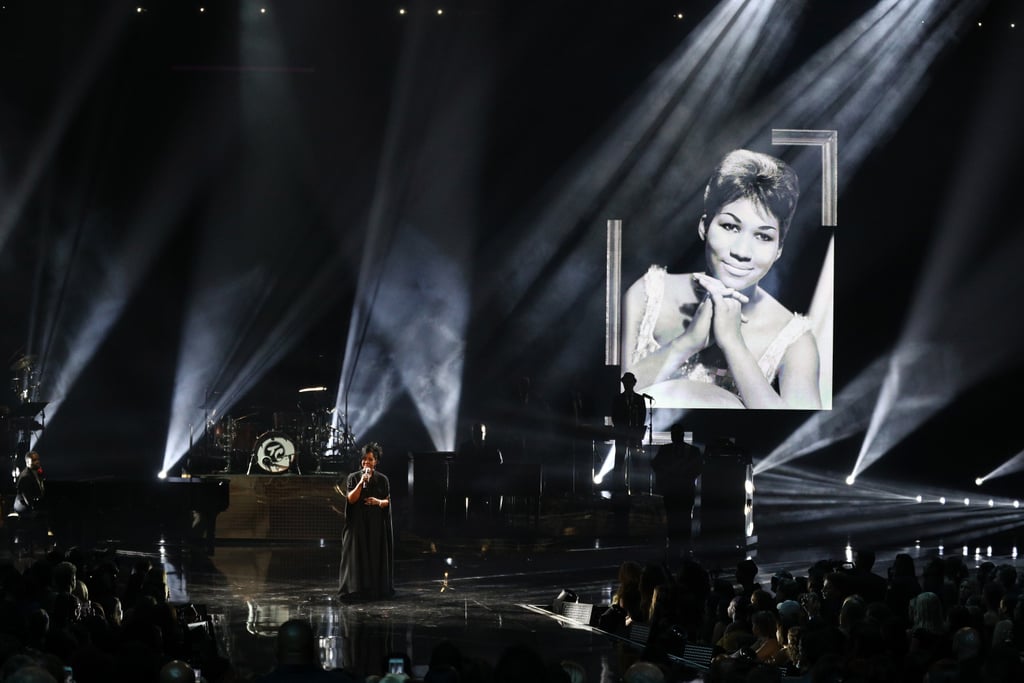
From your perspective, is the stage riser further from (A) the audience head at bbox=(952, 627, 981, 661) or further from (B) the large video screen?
(A) the audience head at bbox=(952, 627, 981, 661)

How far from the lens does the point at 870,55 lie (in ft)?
54.1

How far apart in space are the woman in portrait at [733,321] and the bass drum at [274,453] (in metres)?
4.37

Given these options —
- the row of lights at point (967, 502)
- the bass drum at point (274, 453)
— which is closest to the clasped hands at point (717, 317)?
the row of lights at point (967, 502)

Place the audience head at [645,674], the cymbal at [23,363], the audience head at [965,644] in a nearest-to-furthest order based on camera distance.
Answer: the audience head at [645,674], the audience head at [965,644], the cymbal at [23,363]

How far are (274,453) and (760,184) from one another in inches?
260

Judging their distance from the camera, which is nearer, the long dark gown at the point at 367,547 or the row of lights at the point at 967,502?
the long dark gown at the point at 367,547

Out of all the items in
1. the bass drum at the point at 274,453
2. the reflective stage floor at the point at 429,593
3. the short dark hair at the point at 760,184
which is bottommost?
the reflective stage floor at the point at 429,593

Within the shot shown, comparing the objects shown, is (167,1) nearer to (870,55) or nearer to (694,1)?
(694,1)

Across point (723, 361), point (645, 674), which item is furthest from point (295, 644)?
point (723, 361)

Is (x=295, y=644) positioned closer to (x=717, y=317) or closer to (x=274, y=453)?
(x=274, y=453)

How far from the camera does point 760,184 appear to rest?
643 inches

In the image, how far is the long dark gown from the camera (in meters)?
10.1

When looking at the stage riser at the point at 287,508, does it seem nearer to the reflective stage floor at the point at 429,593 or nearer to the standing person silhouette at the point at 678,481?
the reflective stage floor at the point at 429,593

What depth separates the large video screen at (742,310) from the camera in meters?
16.1
